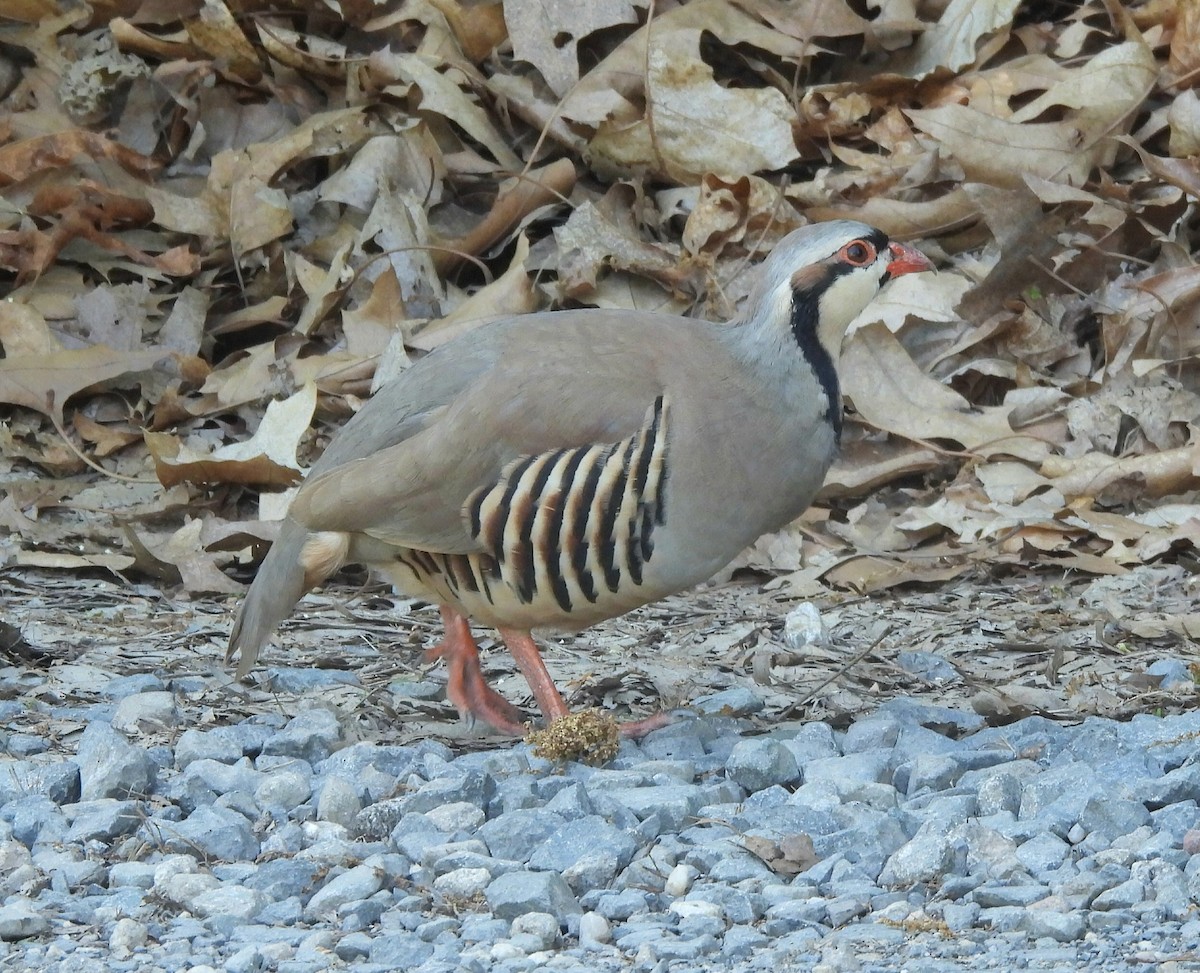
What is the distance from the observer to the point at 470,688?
4.22 m

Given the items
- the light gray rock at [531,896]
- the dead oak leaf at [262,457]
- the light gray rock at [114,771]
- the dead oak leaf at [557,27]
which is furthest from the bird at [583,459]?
the dead oak leaf at [557,27]

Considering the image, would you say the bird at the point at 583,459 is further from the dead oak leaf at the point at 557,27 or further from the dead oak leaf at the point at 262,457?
the dead oak leaf at the point at 557,27

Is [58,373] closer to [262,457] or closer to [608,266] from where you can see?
[262,457]

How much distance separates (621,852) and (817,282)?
1626 millimetres

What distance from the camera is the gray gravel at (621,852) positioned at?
8.66ft

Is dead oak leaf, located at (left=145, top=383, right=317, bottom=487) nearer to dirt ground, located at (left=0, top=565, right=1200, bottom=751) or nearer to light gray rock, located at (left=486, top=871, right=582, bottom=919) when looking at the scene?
dirt ground, located at (left=0, top=565, right=1200, bottom=751)

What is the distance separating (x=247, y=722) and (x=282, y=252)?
3244mm

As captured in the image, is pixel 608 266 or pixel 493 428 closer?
pixel 493 428

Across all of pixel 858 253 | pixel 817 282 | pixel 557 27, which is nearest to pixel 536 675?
pixel 817 282

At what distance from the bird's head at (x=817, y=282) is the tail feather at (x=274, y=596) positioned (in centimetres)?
122

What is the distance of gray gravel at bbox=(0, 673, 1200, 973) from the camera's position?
264 centimetres

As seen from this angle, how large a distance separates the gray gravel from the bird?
0.42 metres

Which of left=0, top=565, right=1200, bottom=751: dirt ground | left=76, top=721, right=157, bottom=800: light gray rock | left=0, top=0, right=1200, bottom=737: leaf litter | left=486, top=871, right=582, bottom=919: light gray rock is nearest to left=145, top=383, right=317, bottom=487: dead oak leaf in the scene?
left=0, top=0, right=1200, bottom=737: leaf litter

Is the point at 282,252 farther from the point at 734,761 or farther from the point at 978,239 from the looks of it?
the point at 734,761
